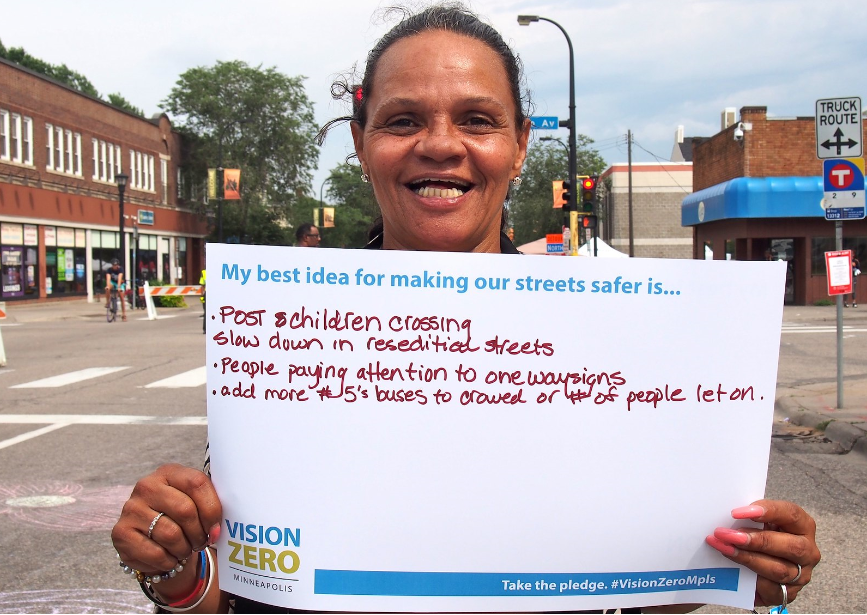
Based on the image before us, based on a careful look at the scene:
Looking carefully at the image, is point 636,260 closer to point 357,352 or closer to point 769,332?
point 769,332

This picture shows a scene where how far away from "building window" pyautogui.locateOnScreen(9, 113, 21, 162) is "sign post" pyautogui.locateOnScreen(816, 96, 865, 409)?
33304mm

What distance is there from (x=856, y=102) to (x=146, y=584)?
941 cm

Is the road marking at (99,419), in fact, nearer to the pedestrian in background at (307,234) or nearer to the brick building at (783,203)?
the pedestrian in background at (307,234)

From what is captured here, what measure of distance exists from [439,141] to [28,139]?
38657 mm

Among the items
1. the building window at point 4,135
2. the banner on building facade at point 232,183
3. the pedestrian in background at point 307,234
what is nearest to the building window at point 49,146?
the building window at point 4,135

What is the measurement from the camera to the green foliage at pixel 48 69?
64.1 m

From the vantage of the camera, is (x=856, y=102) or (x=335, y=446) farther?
(x=856, y=102)

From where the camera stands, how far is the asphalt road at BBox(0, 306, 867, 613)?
4.23 metres

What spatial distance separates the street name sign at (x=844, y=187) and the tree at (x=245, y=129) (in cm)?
4795

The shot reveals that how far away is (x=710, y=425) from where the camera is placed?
5.52 ft

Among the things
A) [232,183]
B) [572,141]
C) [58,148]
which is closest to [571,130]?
[572,141]

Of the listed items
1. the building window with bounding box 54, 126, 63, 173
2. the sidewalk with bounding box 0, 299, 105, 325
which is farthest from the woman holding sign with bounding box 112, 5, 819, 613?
the building window with bounding box 54, 126, 63, 173

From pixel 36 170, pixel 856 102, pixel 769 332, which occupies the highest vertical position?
pixel 36 170

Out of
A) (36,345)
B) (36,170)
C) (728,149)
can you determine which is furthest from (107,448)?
(36,170)
